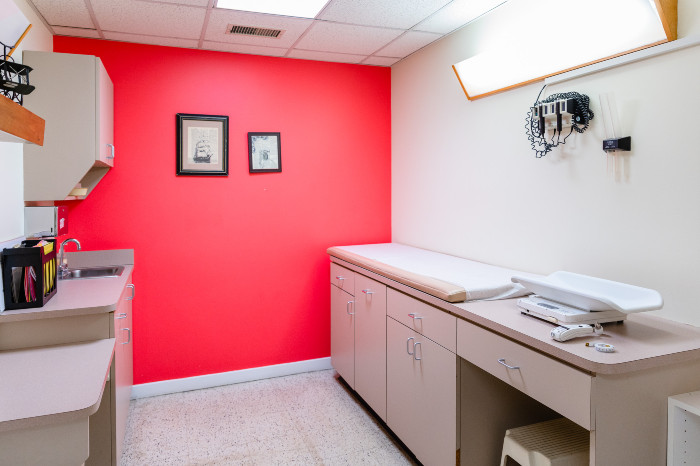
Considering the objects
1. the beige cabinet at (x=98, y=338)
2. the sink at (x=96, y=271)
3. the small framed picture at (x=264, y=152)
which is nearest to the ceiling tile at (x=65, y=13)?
the small framed picture at (x=264, y=152)

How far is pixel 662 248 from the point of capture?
6.23 ft

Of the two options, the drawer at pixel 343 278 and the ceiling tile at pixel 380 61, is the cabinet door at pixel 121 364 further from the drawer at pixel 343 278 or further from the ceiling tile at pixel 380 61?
the ceiling tile at pixel 380 61

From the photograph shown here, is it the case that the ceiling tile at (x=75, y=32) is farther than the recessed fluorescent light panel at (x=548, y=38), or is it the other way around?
the ceiling tile at (x=75, y=32)

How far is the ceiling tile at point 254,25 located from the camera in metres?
2.84

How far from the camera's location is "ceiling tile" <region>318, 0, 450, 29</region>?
266cm

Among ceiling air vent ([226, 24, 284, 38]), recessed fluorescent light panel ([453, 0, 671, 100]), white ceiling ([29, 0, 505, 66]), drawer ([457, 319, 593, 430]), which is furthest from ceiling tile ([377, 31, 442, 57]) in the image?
drawer ([457, 319, 593, 430])

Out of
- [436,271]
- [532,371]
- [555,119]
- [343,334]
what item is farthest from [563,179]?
[343,334]

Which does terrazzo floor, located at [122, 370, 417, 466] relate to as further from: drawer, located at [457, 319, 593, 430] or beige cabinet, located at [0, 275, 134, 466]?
drawer, located at [457, 319, 593, 430]

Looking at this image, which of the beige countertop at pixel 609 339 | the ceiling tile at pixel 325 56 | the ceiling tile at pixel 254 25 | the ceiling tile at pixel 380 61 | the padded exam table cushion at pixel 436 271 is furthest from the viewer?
the ceiling tile at pixel 380 61

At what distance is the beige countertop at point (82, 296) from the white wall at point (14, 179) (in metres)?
0.39

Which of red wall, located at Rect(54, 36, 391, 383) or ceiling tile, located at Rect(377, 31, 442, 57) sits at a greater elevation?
ceiling tile, located at Rect(377, 31, 442, 57)

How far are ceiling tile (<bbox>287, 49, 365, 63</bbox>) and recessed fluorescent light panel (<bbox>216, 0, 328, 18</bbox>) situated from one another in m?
0.72

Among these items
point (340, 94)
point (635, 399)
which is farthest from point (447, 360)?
point (340, 94)

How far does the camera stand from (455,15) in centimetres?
284
